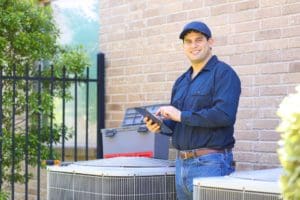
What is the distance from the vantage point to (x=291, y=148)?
8.32ft

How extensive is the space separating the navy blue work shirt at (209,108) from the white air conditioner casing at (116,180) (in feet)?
0.99

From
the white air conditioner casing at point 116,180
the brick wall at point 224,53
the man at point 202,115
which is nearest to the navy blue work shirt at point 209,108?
the man at point 202,115

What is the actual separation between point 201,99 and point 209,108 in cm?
9

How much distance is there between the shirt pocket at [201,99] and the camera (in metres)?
4.71

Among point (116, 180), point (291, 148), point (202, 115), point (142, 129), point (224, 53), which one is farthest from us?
point (224, 53)

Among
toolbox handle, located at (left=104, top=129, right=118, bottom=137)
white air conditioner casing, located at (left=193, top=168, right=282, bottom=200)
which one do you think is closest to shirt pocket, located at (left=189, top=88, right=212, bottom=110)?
white air conditioner casing, located at (left=193, top=168, right=282, bottom=200)

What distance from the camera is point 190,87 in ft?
16.0

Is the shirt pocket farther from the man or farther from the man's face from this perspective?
the man's face

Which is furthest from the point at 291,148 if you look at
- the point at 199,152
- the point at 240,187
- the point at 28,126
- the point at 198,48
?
the point at 28,126

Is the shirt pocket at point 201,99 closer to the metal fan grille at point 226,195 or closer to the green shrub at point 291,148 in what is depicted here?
the metal fan grille at point 226,195

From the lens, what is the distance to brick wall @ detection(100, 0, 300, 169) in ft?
19.3

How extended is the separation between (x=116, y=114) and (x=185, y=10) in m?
1.53

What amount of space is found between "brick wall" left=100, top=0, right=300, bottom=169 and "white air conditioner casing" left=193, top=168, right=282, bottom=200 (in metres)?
1.85

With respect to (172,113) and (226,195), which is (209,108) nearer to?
(172,113)
